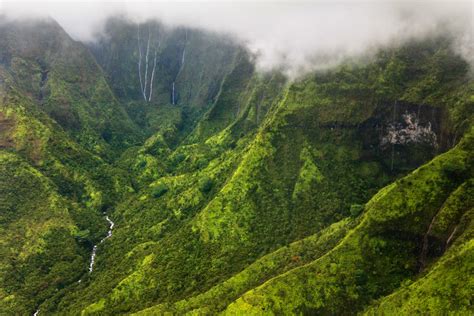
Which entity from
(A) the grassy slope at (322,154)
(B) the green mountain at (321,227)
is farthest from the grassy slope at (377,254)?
(A) the grassy slope at (322,154)

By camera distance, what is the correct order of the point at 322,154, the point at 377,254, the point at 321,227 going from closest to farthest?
the point at 377,254
the point at 321,227
the point at 322,154

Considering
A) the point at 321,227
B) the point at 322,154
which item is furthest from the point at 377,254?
the point at 322,154

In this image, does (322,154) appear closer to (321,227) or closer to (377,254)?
(321,227)

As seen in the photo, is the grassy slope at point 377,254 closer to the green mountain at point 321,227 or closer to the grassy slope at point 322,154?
→ the green mountain at point 321,227

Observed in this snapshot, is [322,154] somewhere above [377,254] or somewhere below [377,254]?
above

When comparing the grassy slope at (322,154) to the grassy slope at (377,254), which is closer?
the grassy slope at (377,254)

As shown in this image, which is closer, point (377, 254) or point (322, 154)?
point (377, 254)

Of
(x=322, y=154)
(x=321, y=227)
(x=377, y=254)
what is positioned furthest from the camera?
(x=322, y=154)

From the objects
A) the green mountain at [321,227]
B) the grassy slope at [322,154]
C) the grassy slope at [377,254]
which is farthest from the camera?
the grassy slope at [322,154]

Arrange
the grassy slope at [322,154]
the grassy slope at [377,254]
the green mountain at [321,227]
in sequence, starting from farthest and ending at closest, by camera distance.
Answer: the grassy slope at [322,154] → the green mountain at [321,227] → the grassy slope at [377,254]

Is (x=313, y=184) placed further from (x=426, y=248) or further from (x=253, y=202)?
(x=426, y=248)

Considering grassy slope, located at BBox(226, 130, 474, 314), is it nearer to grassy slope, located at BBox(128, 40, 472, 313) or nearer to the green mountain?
the green mountain
